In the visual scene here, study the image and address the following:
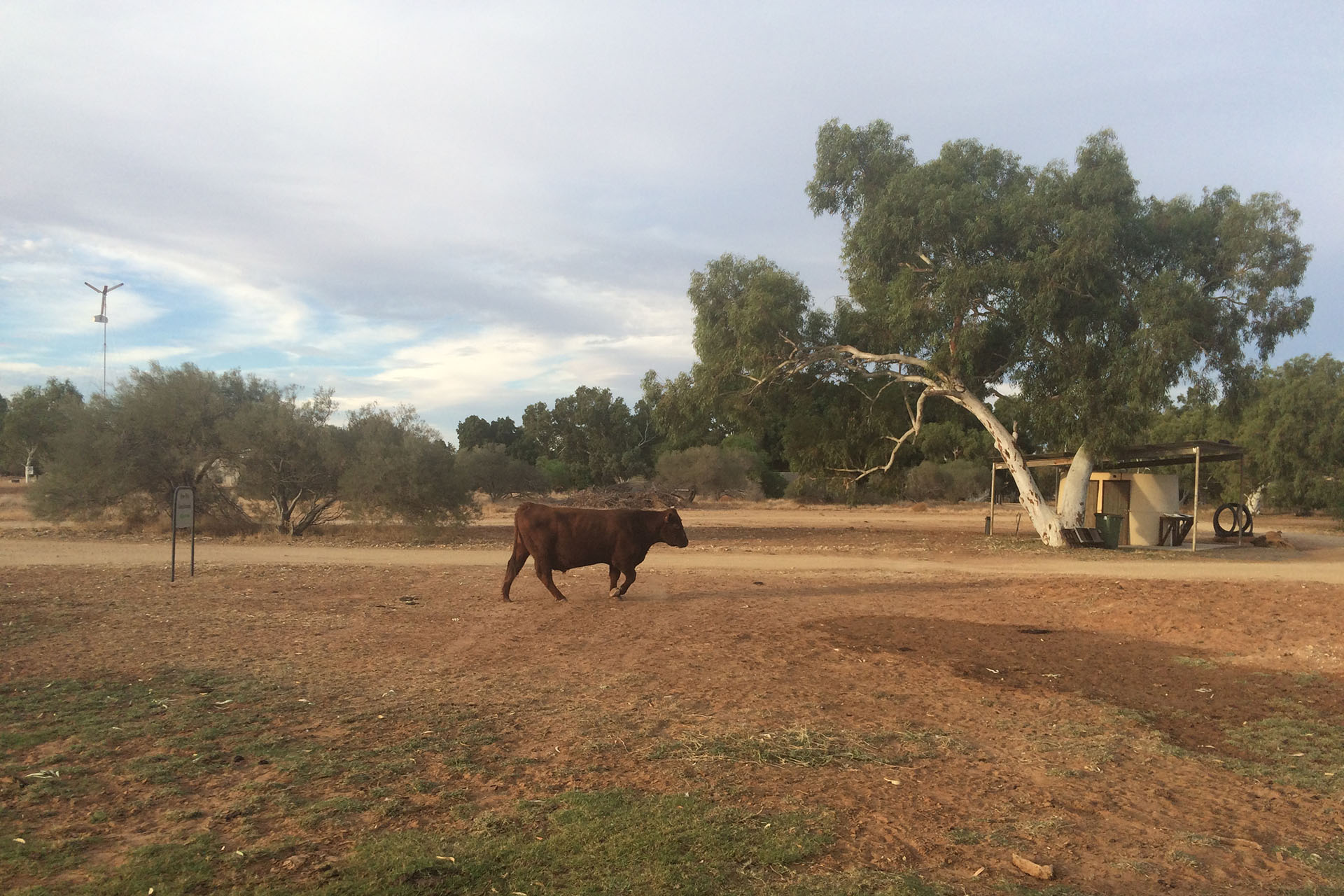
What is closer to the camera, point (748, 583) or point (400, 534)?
point (748, 583)

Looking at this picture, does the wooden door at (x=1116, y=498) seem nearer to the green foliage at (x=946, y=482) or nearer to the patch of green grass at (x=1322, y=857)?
the patch of green grass at (x=1322, y=857)

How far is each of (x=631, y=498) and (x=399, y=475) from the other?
16.0 metres

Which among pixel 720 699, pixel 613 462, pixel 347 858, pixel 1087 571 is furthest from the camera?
pixel 613 462

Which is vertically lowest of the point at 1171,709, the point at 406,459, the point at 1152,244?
the point at 1171,709

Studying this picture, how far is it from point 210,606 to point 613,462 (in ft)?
170

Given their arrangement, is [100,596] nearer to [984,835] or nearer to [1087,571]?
[984,835]

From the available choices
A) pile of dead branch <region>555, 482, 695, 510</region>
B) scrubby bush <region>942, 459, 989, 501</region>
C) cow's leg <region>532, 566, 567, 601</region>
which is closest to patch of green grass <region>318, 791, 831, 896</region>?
cow's leg <region>532, 566, 567, 601</region>

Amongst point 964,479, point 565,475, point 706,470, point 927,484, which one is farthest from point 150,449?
point 964,479

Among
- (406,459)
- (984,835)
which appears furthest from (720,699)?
(406,459)

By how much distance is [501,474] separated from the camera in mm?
49594

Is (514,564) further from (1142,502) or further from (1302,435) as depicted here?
(1302,435)

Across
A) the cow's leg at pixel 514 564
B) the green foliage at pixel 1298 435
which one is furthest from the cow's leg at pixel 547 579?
the green foliage at pixel 1298 435

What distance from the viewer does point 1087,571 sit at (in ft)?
60.8

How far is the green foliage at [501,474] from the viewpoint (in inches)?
1879
